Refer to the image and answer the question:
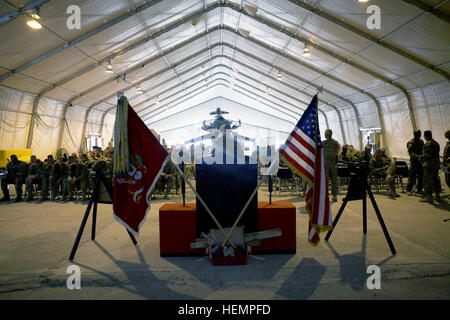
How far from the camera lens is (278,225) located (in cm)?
393

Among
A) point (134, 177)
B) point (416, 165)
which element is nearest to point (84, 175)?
point (134, 177)

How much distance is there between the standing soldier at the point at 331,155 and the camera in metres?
7.84

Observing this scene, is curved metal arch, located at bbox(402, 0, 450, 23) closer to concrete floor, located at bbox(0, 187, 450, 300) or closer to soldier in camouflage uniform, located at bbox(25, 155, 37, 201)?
concrete floor, located at bbox(0, 187, 450, 300)

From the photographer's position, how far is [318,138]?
3.62 meters

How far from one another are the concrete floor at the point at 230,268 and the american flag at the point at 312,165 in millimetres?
580

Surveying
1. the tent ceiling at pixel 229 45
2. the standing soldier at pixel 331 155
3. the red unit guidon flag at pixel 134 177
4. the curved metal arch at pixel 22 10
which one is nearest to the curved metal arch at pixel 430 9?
the tent ceiling at pixel 229 45

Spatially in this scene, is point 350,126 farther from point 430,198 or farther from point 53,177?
point 53,177

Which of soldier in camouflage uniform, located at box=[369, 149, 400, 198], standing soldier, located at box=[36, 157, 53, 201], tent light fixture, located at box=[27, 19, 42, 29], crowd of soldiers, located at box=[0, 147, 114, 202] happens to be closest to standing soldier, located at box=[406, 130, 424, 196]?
soldier in camouflage uniform, located at box=[369, 149, 400, 198]

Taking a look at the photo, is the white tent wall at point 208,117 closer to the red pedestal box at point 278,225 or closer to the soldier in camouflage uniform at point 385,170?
the soldier in camouflage uniform at point 385,170

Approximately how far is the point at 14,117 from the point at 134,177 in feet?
45.3

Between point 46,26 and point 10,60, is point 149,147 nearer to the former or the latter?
point 46,26

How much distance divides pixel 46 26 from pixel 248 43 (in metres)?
10.8

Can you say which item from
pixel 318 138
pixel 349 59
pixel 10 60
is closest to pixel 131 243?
pixel 318 138

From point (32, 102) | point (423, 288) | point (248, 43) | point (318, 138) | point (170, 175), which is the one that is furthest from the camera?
point (248, 43)
